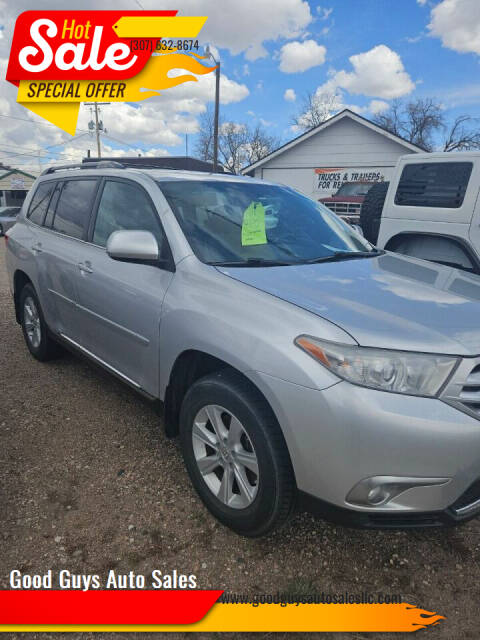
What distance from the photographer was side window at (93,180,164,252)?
2.60m

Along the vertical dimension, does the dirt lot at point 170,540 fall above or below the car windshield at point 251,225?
below

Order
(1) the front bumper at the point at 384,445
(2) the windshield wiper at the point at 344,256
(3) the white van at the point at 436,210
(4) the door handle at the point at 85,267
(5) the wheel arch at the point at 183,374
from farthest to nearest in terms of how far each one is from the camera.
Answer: (3) the white van at the point at 436,210
(4) the door handle at the point at 85,267
(2) the windshield wiper at the point at 344,256
(5) the wheel arch at the point at 183,374
(1) the front bumper at the point at 384,445

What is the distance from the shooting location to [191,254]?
2.31 meters

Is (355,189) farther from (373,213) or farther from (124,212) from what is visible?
(124,212)

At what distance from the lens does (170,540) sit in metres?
2.12

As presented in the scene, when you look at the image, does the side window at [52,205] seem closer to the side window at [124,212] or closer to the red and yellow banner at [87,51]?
the side window at [124,212]

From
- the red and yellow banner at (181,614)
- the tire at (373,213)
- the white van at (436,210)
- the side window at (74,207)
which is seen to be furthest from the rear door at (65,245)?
the tire at (373,213)

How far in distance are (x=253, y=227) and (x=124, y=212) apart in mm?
930

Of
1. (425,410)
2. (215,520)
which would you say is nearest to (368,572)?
(215,520)

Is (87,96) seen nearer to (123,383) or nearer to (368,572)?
(123,383)

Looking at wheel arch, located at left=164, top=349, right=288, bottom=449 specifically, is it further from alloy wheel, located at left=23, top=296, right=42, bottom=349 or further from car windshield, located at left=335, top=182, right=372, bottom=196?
car windshield, located at left=335, top=182, right=372, bottom=196

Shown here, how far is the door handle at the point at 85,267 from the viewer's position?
9.85 ft

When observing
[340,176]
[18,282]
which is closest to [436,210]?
[18,282]

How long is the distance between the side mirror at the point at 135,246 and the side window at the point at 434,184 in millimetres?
3816
